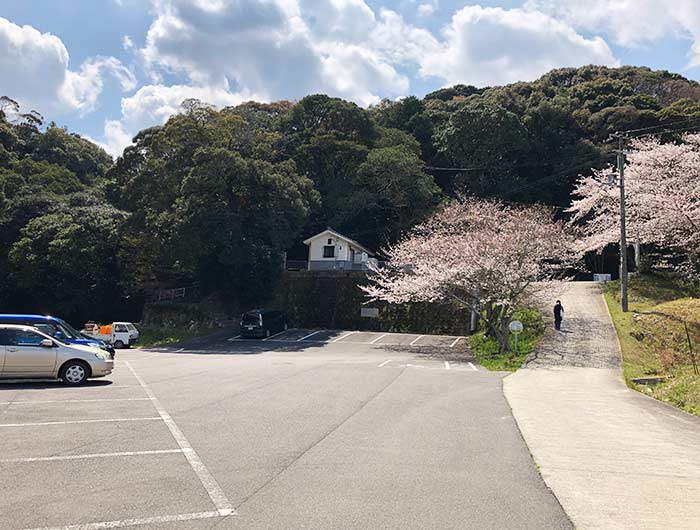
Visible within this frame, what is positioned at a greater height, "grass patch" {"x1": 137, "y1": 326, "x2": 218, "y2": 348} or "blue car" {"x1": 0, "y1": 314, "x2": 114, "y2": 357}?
"blue car" {"x1": 0, "y1": 314, "x2": 114, "y2": 357}

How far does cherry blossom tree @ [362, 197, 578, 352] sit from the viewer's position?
26.8m

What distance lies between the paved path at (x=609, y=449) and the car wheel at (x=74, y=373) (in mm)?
9633

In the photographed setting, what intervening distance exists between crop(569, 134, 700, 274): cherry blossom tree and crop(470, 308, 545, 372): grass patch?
24.9 ft

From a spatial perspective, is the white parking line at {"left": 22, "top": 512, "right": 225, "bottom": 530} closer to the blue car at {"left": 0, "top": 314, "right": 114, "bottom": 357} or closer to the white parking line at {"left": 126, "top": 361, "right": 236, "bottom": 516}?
the white parking line at {"left": 126, "top": 361, "right": 236, "bottom": 516}

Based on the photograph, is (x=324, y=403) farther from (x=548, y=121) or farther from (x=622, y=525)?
(x=548, y=121)

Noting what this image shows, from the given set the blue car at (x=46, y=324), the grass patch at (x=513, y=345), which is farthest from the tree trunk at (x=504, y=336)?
the blue car at (x=46, y=324)

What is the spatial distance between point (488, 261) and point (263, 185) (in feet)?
57.3

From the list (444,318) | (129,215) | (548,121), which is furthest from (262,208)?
(548,121)

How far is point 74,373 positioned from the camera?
44.1 feet

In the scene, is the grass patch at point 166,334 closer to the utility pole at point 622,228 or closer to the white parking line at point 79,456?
the utility pole at point 622,228

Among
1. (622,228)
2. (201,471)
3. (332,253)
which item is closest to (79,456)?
(201,471)

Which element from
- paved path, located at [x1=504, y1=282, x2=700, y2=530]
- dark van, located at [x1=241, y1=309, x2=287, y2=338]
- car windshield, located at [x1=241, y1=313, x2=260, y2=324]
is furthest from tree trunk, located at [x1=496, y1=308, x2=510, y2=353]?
car windshield, located at [x1=241, y1=313, x2=260, y2=324]

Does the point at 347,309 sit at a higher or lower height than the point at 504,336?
higher

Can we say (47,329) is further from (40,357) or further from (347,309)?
(347,309)
